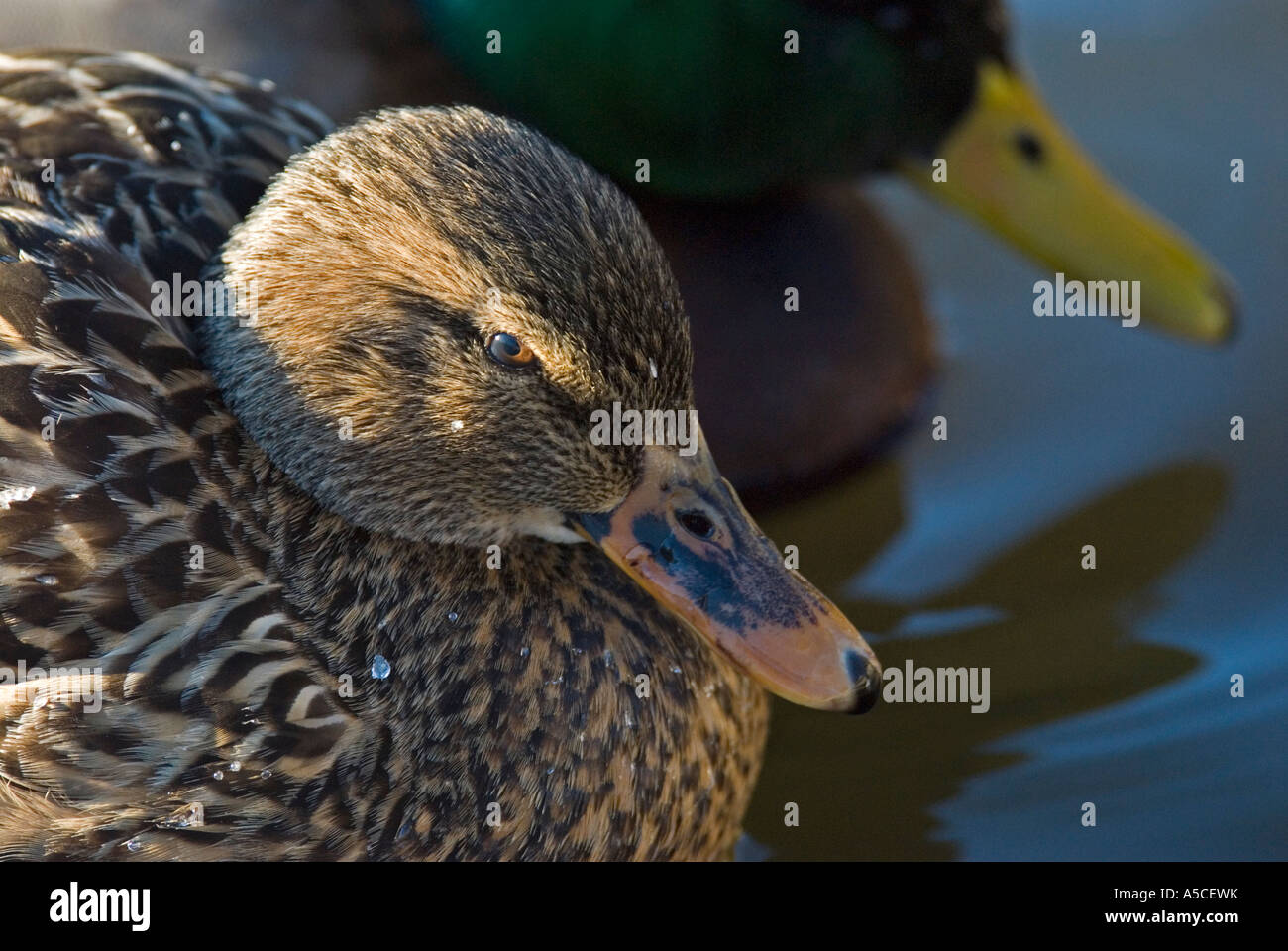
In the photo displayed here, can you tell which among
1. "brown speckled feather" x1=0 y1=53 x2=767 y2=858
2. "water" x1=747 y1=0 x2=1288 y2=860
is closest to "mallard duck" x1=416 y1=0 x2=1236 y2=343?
"water" x1=747 y1=0 x2=1288 y2=860

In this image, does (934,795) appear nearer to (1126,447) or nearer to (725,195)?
(1126,447)

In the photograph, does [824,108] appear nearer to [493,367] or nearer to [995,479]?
[995,479]

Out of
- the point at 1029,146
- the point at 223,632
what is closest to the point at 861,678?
the point at 223,632

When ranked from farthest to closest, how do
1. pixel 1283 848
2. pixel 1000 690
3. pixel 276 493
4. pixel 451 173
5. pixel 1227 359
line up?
pixel 1227 359 → pixel 1000 690 → pixel 1283 848 → pixel 276 493 → pixel 451 173

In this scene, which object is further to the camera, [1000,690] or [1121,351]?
[1121,351]
